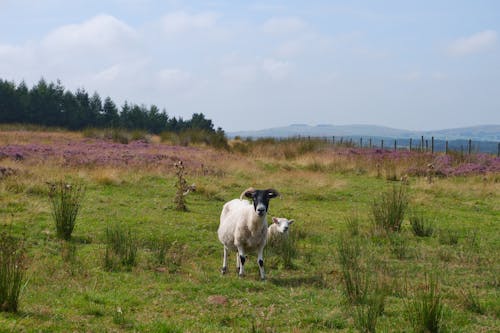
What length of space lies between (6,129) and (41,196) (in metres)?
35.0

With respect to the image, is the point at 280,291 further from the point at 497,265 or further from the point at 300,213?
the point at 300,213

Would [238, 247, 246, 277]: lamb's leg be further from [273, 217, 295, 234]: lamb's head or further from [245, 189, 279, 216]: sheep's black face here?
[273, 217, 295, 234]: lamb's head

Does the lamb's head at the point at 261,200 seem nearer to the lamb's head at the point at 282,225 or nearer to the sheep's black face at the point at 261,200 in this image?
the sheep's black face at the point at 261,200

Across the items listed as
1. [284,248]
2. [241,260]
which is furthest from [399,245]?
[241,260]

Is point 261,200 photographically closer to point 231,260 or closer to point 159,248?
point 231,260

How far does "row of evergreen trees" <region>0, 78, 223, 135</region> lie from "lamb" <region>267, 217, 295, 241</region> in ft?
144

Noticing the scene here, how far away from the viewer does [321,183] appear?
21.8 m

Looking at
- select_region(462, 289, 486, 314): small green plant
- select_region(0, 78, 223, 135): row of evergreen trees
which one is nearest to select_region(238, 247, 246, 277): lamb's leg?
select_region(462, 289, 486, 314): small green plant

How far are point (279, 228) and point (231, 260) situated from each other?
116 cm

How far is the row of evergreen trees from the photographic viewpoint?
185ft

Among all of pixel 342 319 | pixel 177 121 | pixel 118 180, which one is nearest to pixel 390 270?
pixel 342 319

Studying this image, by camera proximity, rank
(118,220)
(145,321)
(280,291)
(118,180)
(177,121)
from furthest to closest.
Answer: (177,121), (118,180), (118,220), (280,291), (145,321)

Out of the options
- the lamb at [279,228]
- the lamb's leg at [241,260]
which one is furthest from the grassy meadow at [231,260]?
the lamb at [279,228]

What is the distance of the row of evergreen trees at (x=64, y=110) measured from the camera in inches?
2217
